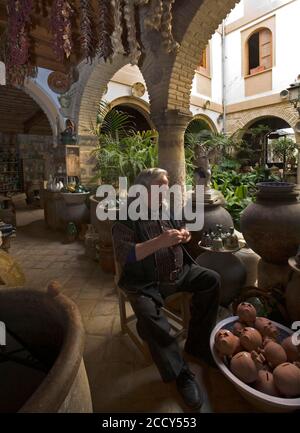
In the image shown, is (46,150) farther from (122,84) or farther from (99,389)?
(99,389)

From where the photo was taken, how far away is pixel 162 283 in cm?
192

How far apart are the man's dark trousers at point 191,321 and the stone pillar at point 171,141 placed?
256 centimetres

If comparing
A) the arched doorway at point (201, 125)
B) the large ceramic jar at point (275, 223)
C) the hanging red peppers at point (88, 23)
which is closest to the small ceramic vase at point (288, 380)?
the large ceramic jar at point (275, 223)

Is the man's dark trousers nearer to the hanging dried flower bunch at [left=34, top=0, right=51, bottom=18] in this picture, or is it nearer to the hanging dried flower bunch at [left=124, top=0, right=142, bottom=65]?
the hanging dried flower bunch at [left=124, top=0, right=142, bottom=65]

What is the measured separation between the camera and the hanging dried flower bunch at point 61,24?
8.15 ft

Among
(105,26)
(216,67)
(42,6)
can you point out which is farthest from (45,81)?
(216,67)

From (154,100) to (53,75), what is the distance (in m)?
3.45

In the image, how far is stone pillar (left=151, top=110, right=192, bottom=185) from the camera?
433 cm

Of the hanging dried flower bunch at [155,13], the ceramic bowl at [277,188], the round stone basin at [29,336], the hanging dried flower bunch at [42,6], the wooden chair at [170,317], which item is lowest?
the wooden chair at [170,317]

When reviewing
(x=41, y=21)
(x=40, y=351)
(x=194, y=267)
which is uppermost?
(x=41, y=21)

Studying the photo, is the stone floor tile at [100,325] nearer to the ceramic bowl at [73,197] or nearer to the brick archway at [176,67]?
the brick archway at [176,67]
